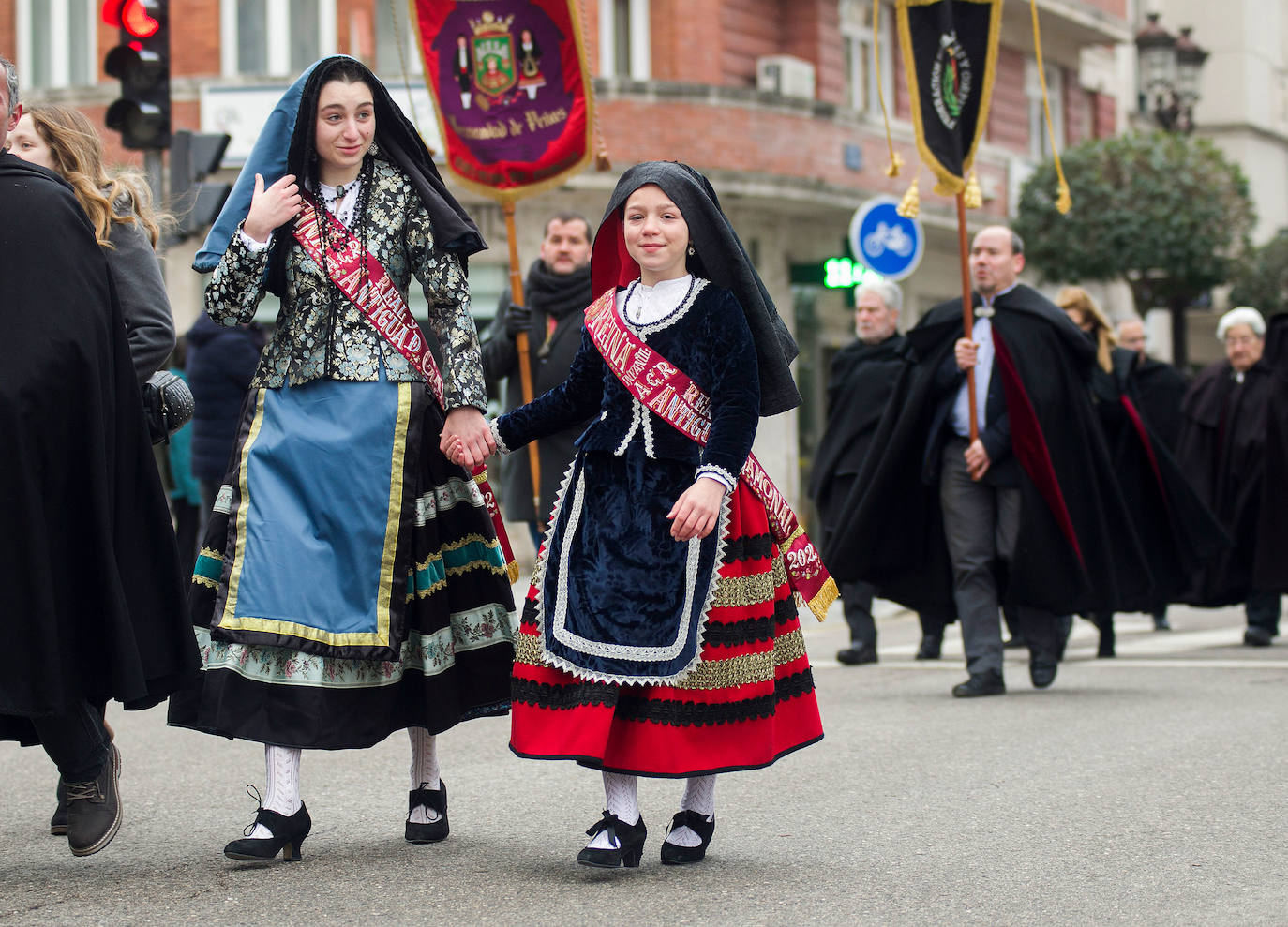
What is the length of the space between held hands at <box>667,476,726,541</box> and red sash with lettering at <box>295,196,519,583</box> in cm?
83

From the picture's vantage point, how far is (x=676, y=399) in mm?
4773

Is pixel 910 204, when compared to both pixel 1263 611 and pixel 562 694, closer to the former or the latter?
pixel 1263 611

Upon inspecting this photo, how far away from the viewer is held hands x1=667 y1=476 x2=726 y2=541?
14.9 ft

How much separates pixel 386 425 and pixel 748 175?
15779 mm

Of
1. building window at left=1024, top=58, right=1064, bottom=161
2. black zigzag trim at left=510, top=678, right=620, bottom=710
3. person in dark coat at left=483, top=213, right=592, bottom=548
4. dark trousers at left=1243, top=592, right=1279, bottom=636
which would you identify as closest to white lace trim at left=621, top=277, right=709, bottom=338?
black zigzag trim at left=510, top=678, right=620, bottom=710

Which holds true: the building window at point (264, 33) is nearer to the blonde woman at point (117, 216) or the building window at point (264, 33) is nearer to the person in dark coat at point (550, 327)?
the person in dark coat at point (550, 327)

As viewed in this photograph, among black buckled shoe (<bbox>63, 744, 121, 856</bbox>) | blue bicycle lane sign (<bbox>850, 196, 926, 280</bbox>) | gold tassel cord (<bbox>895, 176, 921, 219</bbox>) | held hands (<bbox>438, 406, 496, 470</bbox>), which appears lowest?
black buckled shoe (<bbox>63, 744, 121, 856</bbox>)

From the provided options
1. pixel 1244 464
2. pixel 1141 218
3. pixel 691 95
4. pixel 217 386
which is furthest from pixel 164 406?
pixel 1141 218

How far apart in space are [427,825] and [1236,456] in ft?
26.4

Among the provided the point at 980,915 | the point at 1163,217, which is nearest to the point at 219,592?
the point at 980,915

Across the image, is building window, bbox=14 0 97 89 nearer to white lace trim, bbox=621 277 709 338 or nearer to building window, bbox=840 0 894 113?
building window, bbox=840 0 894 113

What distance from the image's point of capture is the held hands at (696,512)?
4547mm

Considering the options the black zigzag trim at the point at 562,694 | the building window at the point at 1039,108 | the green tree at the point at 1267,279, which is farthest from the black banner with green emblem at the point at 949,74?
the green tree at the point at 1267,279

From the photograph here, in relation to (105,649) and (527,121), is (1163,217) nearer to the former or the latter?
(527,121)
